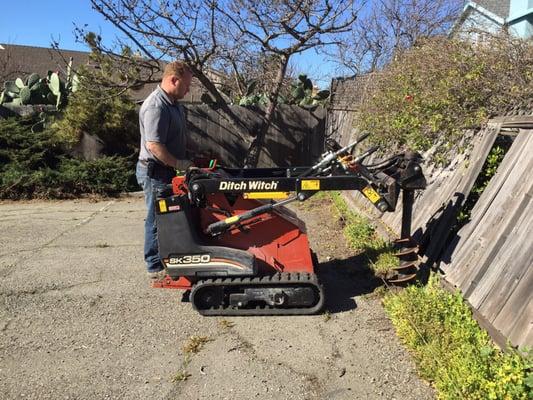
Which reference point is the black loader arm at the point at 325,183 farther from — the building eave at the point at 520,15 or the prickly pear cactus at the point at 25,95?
the building eave at the point at 520,15

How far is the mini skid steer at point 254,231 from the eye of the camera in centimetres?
431

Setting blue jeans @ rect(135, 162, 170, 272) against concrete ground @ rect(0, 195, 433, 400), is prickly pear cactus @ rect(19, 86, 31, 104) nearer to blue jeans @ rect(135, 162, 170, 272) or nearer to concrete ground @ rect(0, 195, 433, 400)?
concrete ground @ rect(0, 195, 433, 400)

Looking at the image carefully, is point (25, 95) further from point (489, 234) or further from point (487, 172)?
point (489, 234)

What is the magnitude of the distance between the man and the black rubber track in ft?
3.22

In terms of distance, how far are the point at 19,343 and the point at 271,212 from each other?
2342 millimetres

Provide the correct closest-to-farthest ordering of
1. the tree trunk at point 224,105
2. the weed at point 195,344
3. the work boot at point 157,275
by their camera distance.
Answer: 1. the weed at point 195,344
2. the work boot at point 157,275
3. the tree trunk at point 224,105

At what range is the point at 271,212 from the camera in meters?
4.68

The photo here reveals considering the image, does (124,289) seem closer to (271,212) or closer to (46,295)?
(46,295)

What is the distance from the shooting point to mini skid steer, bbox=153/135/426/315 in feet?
14.1

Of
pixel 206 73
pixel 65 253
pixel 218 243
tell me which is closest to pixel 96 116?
pixel 206 73

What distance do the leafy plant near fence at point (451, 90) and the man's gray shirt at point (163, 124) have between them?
2.88 m

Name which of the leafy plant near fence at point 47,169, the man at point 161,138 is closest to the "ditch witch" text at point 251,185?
the man at point 161,138

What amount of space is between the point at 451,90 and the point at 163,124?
12.1 ft

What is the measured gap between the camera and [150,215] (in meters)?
5.06
